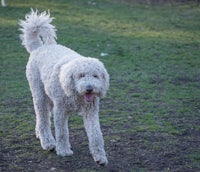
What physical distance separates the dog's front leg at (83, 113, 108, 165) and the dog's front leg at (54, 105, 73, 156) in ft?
1.03

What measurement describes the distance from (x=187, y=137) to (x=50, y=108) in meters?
1.65

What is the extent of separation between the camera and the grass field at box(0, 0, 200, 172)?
5051mm

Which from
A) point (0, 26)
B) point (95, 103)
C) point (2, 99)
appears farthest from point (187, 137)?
point (0, 26)

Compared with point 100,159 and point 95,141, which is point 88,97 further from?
point 100,159

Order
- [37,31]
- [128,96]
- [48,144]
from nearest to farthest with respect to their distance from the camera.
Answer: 1. [48,144]
2. [37,31]
3. [128,96]

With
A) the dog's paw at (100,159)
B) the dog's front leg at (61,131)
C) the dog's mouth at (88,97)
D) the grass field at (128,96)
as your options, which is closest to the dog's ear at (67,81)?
the dog's mouth at (88,97)

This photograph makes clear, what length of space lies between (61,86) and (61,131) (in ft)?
1.66

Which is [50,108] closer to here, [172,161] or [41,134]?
[41,134]

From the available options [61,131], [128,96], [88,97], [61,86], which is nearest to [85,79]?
[88,97]

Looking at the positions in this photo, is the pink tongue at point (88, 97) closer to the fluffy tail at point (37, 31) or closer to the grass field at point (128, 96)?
the grass field at point (128, 96)

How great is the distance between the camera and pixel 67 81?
462 cm

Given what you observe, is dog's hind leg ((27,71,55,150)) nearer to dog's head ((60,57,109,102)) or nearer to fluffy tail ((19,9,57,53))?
fluffy tail ((19,9,57,53))

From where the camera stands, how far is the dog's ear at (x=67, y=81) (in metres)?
4.61

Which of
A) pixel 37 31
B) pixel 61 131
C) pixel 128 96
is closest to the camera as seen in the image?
pixel 61 131
